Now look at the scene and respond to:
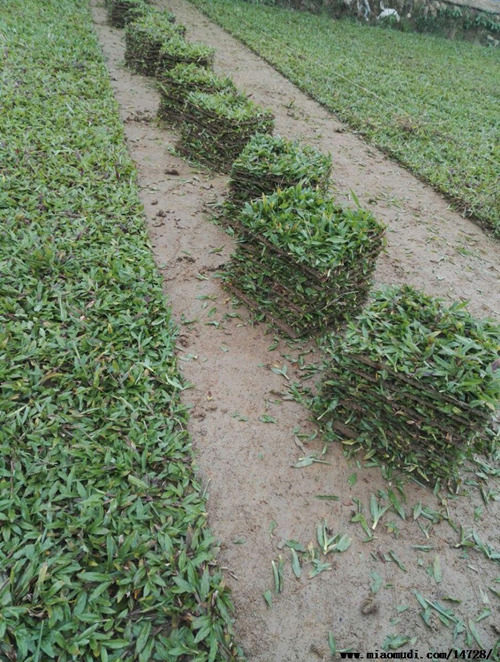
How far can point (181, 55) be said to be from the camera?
712 cm

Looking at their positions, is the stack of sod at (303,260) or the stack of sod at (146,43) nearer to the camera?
the stack of sod at (303,260)

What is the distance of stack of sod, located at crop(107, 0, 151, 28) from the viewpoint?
9.95 m

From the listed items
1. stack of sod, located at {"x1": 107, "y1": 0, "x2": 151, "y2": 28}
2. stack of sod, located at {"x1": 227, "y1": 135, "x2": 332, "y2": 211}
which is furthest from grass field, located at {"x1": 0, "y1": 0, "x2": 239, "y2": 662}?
stack of sod, located at {"x1": 107, "y1": 0, "x2": 151, "y2": 28}

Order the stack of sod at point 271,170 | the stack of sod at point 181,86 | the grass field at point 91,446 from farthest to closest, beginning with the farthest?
the stack of sod at point 181,86 → the stack of sod at point 271,170 → the grass field at point 91,446

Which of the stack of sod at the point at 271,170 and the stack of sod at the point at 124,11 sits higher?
the stack of sod at the point at 124,11

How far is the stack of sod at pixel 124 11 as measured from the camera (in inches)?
392

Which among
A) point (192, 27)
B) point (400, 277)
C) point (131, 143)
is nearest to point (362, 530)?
point (400, 277)

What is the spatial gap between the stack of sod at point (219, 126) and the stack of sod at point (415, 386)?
328cm

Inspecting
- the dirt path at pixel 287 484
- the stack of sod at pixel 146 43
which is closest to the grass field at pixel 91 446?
the dirt path at pixel 287 484

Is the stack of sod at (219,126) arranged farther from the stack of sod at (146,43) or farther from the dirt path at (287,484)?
the stack of sod at (146,43)

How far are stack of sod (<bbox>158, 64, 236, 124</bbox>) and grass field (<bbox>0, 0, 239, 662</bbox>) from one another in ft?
6.89

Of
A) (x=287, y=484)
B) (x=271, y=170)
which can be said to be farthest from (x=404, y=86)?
(x=287, y=484)

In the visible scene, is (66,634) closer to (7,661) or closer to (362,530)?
(7,661)

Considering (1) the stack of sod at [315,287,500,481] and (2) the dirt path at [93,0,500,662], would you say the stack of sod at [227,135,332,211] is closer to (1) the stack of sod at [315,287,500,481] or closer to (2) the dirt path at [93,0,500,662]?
(2) the dirt path at [93,0,500,662]
